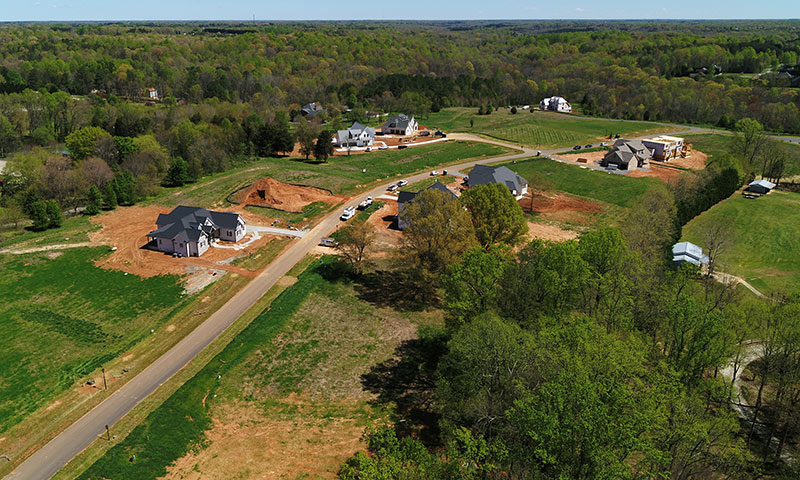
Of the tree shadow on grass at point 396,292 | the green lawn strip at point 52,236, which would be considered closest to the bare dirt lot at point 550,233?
the tree shadow on grass at point 396,292

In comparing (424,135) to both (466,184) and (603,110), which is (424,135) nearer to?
(466,184)

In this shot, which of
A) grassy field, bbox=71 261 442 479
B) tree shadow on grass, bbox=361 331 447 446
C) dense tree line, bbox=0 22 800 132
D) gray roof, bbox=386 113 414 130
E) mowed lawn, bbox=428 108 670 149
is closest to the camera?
grassy field, bbox=71 261 442 479

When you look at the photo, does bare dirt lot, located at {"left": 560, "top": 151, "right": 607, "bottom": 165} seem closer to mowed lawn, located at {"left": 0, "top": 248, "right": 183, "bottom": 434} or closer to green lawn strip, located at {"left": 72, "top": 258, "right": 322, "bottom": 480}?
green lawn strip, located at {"left": 72, "top": 258, "right": 322, "bottom": 480}

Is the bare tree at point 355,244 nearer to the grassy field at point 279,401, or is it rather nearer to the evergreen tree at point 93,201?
the grassy field at point 279,401

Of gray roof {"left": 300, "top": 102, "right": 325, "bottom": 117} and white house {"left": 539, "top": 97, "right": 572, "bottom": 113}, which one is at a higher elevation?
white house {"left": 539, "top": 97, "right": 572, "bottom": 113}

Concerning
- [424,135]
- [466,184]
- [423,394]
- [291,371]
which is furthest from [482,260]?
[424,135]

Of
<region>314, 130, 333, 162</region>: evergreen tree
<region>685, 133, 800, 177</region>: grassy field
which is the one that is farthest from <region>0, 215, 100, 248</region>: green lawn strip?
<region>685, 133, 800, 177</region>: grassy field
